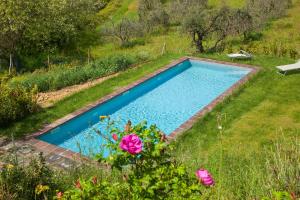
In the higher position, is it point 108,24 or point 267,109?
point 108,24

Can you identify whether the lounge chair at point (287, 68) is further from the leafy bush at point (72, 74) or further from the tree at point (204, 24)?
the leafy bush at point (72, 74)

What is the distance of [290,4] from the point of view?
33188 millimetres

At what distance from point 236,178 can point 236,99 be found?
885cm

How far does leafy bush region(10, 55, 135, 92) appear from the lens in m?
16.1

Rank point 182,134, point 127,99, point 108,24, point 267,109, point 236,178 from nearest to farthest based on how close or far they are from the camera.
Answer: point 236,178 → point 182,134 → point 267,109 → point 127,99 → point 108,24

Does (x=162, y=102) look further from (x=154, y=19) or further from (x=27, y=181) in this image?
(x=154, y=19)

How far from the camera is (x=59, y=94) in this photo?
50.9 ft

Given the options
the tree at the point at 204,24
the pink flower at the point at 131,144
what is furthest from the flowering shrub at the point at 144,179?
the tree at the point at 204,24

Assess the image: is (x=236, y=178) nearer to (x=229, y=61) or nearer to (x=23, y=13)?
(x=229, y=61)

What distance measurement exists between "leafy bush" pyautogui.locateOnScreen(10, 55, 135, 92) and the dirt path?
383mm

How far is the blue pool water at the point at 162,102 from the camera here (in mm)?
12672

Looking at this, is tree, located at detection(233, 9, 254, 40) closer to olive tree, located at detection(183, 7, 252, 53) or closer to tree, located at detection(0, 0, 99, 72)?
olive tree, located at detection(183, 7, 252, 53)

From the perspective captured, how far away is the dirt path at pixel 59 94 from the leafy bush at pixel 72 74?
383 millimetres

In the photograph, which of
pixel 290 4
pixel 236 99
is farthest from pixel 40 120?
pixel 290 4
